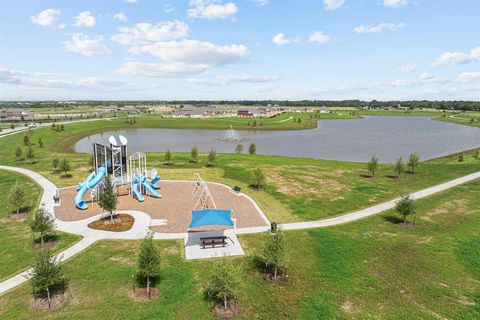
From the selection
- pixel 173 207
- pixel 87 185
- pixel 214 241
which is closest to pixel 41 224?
pixel 87 185

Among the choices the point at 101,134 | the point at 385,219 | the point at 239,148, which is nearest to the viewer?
the point at 385,219

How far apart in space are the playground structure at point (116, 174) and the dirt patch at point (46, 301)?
13853 mm

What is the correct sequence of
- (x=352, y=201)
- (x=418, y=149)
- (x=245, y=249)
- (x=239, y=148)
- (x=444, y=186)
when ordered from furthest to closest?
(x=418, y=149) < (x=239, y=148) < (x=444, y=186) < (x=352, y=201) < (x=245, y=249)

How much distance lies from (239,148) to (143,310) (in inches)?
1832

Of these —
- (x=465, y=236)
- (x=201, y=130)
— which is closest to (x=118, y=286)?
(x=465, y=236)

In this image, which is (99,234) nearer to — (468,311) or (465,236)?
(468,311)

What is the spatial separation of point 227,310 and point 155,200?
1698 centimetres

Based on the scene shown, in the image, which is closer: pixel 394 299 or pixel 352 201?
pixel 394 299

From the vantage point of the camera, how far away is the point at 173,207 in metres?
27.9

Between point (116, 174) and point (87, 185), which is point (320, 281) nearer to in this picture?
point (87, 185)

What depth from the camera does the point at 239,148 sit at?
60.0 meters

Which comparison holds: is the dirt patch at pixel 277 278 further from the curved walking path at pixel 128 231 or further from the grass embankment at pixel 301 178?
the grass embankment at pixel 301 178

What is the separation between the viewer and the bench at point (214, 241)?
20.5 metres

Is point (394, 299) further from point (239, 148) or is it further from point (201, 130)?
point (201, 130)
